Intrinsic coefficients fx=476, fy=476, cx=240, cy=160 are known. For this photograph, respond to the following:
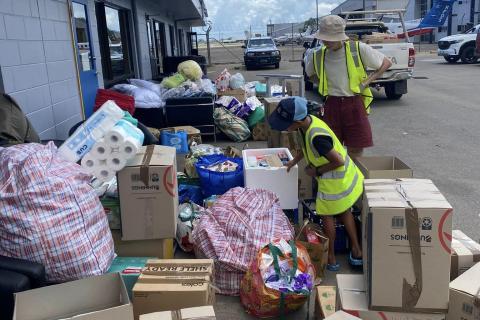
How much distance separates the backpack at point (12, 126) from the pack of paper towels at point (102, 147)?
0.30m

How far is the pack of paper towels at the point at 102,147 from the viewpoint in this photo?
351 cm

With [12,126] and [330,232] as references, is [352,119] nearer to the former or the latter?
[330,232]

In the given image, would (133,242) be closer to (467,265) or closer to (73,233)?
(73,233)

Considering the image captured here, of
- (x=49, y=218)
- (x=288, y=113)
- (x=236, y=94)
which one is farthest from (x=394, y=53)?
(x=49, y=218)

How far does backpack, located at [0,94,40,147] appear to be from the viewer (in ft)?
11.2

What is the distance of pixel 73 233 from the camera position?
2.84 metres

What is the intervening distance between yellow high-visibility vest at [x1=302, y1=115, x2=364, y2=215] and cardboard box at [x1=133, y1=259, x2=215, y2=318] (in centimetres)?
112

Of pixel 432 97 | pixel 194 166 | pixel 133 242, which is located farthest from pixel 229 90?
pixel 133 242

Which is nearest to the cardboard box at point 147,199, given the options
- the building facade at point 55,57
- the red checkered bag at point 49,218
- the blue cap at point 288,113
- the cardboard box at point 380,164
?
the red checkered bag at point 49,218

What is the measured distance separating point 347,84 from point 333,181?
1.41m

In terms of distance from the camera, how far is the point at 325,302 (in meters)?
3.05

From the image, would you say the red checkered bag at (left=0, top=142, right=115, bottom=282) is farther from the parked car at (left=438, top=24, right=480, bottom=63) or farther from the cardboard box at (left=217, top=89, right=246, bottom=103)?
the parked car at (left=438, top=24, right=480, bottom=63)

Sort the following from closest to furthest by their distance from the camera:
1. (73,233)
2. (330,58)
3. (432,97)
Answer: (73,233)
(330,58)
(432,97)

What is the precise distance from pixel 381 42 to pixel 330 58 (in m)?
6.77
